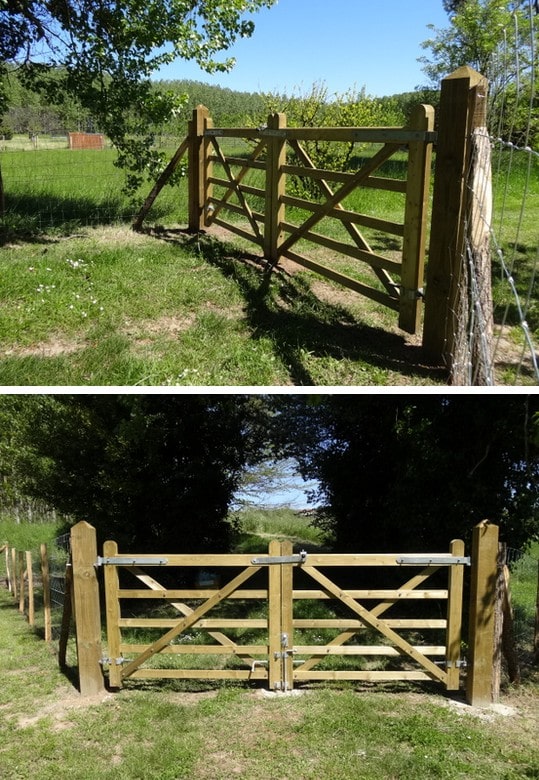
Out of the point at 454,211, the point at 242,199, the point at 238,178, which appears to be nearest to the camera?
the point at 454,211

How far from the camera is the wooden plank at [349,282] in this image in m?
5.90

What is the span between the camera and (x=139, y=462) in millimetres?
8961

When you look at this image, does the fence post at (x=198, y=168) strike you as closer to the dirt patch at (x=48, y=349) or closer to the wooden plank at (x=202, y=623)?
the dirt patch at (x=48, y=349)

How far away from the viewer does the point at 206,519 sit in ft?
31.6

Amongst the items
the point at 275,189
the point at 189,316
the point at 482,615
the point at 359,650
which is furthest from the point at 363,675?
the point at 275,189

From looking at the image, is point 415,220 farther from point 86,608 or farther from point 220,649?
point 86,608

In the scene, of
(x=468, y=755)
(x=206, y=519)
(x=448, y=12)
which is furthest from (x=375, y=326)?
(x=448, y=12)

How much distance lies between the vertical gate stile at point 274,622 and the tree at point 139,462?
3.55m

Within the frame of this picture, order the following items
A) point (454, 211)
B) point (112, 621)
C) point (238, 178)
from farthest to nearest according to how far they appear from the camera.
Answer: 1. point (238, 178)
2. point (112, 621)
3. point (454, 211)

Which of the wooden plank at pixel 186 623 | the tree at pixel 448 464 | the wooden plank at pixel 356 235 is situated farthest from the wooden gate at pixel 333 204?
the wooden plank at pixel 186 623

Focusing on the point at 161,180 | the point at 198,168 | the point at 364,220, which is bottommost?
the point at 364,220

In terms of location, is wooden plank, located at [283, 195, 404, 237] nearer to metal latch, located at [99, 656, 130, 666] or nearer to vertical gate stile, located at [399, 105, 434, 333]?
vertical gate stile, located at [399, 105, 434, 333]

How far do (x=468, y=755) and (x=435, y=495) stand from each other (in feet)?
11.7

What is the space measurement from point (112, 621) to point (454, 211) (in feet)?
13.3
